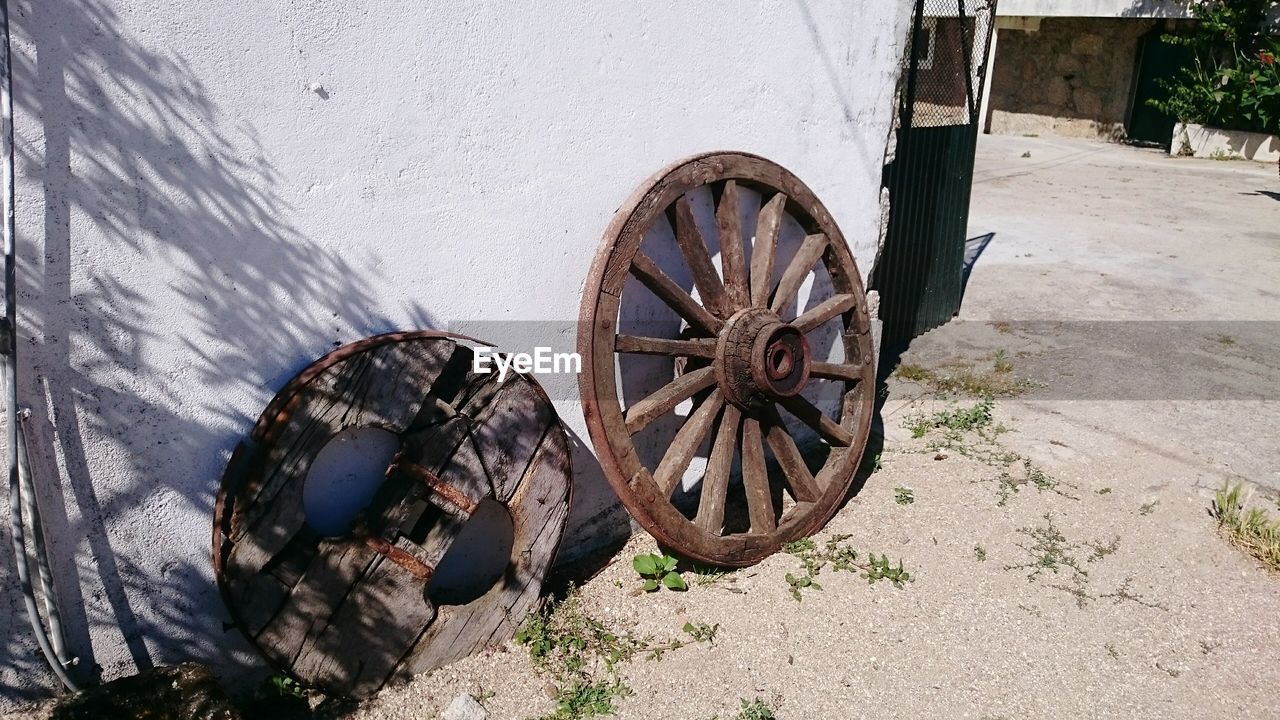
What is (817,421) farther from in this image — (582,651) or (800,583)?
(582,651)

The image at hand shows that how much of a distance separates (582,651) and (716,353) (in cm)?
123

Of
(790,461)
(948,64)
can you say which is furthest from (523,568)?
(948,64)

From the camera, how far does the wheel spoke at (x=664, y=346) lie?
3.17m

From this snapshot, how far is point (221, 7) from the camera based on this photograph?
2320mm

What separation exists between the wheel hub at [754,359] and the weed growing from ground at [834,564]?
2.25ft

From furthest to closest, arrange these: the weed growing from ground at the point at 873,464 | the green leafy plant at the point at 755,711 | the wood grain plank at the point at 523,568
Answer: the weed growing from ground at the point at 873,464
the wood grain plank at the point at 523,568
the green leafy plant at the point at 755,711

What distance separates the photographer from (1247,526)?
380 cm

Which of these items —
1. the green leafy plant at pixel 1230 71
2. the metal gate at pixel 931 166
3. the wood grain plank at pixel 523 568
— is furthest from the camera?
the green leafy plant at pixel 1230 71

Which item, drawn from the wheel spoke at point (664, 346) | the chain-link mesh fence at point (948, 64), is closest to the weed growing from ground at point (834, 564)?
the wheel spoke at point (664, 346)

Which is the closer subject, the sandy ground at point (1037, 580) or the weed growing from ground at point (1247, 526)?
the sandy ground at point (1037, 580)

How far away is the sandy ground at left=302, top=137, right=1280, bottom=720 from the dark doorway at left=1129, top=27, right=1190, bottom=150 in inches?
439

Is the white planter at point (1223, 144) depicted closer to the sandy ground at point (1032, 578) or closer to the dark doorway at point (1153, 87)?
the dark doorway at point (1153, 87)

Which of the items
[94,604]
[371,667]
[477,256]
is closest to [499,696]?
[371,667]

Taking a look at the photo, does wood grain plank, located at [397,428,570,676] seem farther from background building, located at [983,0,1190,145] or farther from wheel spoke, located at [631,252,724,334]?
background building, located at [983,0,1190,145]
